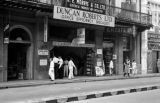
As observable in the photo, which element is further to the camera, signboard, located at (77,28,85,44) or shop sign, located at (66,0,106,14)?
signboard, located at (77,28,85,44)

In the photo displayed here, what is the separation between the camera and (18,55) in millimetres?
22719


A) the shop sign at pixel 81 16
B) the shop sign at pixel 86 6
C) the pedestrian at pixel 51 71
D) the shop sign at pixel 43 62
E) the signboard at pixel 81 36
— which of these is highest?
the shop sign at pixel 86 6

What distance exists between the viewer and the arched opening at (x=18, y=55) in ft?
71.1

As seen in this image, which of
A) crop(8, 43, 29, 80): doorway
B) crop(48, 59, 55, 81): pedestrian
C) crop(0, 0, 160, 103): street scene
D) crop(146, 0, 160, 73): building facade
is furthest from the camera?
crop(146, 0, 160, 73): building facade

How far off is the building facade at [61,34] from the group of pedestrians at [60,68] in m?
0.77

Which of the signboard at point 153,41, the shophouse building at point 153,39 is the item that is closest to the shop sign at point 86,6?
the shophouse building at point 153,39

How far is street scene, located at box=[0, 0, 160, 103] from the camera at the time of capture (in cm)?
1864

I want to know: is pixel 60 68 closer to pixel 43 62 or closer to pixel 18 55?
pixel 43 62

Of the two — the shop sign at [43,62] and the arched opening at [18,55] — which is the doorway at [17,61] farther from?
the shop sign at [43,62]

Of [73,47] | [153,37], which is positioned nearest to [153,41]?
[153,37]

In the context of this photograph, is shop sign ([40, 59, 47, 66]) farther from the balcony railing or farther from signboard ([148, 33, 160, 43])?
signboard ([148, 33, 160, 43])

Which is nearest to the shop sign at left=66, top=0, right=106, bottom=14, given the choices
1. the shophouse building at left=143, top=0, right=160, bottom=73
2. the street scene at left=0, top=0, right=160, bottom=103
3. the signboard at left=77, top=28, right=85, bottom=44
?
the street scene at left=0, top=0, right=160, bottom=103

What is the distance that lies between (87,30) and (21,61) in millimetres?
6787

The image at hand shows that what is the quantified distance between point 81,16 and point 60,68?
427 centimetres
